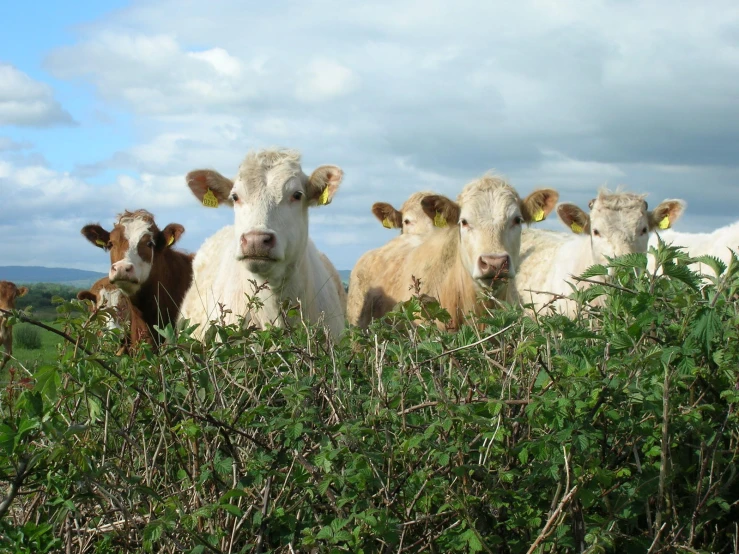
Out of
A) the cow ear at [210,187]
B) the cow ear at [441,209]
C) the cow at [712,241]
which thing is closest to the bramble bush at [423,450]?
the cow ear at [210,187]

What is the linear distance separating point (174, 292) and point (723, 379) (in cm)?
821

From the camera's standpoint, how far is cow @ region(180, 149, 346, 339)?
6.70 metres

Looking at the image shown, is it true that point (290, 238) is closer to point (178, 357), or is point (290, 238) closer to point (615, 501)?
point (178, 357)

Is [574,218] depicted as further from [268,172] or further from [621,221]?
[268,172]

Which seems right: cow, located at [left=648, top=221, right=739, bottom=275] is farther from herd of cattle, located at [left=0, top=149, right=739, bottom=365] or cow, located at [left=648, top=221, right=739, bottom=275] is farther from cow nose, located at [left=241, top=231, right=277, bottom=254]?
cow nose, located at [left=241, top=231, right=277, bottom=254]

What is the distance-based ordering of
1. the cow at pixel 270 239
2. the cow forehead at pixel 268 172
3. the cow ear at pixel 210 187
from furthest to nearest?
the cow ear at pixel 210 187
the cow forehead at pixel 268 172
the cow at pixel 270 239

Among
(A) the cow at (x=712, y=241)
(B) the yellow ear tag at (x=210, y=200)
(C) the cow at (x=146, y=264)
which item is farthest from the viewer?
(A) the cow at (x=712, y=241)

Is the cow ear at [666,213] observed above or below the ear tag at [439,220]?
above

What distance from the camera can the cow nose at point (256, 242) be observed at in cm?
659

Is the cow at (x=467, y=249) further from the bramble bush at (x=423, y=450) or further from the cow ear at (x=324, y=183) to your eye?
the bramble bush at (x=423, y=450)

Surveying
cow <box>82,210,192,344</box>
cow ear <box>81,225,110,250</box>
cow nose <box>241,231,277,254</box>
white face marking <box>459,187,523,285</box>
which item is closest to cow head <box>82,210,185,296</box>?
cow <box>82,210,192,344</box>

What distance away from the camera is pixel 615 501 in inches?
111

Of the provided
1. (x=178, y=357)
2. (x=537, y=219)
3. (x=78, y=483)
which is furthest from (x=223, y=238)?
(x=78, y=483)

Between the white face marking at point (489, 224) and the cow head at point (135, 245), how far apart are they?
4.02 metres
